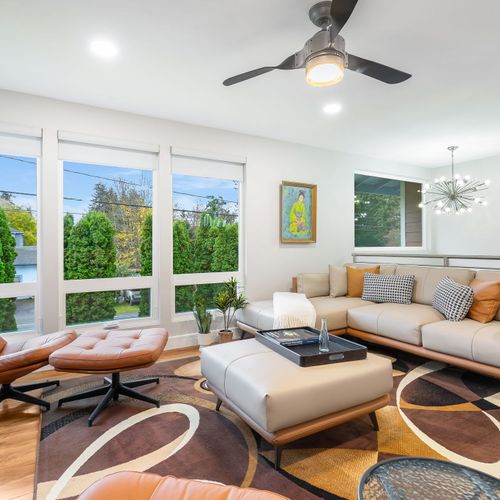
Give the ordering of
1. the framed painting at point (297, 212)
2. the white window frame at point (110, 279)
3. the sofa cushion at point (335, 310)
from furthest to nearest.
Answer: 1. the framed painting at point (297, 212)
2. the sofa cushion at point (335, 310)
3. the white window frame at point (110, 279)

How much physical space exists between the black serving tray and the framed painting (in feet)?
7.67

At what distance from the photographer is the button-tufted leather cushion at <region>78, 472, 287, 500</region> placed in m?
1.02

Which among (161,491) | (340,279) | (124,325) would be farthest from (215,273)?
(161,491)

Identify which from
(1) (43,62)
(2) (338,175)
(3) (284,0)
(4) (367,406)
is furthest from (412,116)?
(1) (43,62)

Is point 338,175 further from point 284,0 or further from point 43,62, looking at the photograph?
point 43,62

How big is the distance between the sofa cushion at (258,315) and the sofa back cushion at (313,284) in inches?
23.0

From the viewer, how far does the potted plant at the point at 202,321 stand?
3.78 metres

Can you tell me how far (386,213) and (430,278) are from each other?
228 cm

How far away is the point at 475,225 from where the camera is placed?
18.4 ft

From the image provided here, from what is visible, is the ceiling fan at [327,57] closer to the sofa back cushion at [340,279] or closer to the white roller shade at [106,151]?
the white roller shade at [106,151]

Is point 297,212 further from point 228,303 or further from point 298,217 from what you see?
point 228,303

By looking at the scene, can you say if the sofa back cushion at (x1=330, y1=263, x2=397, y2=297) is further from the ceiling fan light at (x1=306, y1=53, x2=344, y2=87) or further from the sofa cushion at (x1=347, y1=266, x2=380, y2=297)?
the ceiling fan light at (x1=306, y1=53, x2=344, y2=87)

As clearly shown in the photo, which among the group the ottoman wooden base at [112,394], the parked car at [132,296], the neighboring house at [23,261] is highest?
the neighboring house at [23,261]

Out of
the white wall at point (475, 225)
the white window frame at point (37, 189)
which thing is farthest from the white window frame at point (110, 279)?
the white wall at point (475, 225)
